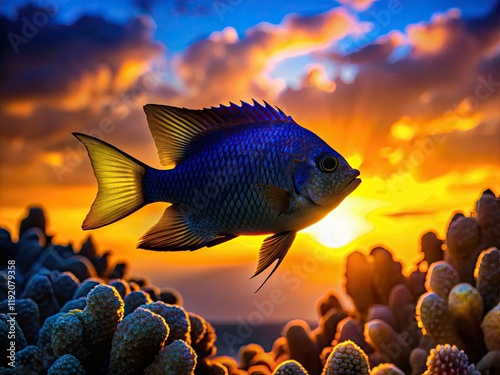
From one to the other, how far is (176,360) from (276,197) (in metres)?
1.01

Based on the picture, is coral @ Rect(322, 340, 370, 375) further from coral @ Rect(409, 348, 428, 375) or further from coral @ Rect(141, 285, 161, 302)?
coral @ Rect(141, 285, 161, 302)

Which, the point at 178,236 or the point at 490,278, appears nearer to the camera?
the point at 178,236

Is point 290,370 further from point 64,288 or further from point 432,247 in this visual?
point 432,247

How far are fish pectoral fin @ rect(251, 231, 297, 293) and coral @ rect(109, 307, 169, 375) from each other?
27.6 inches

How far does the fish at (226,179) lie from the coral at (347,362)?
33.0 inches

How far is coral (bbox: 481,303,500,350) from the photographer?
121 inches

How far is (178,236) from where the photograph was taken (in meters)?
2.09

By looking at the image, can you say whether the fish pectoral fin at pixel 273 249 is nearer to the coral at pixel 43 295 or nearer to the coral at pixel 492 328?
the coral at pixel 492 328

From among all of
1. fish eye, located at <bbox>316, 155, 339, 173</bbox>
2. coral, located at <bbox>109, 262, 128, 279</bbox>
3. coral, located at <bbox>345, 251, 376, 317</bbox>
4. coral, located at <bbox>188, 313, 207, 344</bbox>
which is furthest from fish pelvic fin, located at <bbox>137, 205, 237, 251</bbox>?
coral, located at <bbox>109, 262, 128, 279</bbox>

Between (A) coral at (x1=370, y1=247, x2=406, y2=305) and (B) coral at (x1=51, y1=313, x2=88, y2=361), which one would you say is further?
(A) coral at (x1=370, y1=247, x2=406, y2=305)

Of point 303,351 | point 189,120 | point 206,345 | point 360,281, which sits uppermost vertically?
point 189,120

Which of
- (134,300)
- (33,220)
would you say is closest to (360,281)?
(134,300)

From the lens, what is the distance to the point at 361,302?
4582mm

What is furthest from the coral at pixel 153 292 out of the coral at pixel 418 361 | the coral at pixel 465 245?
the coral at pixel 465 245
